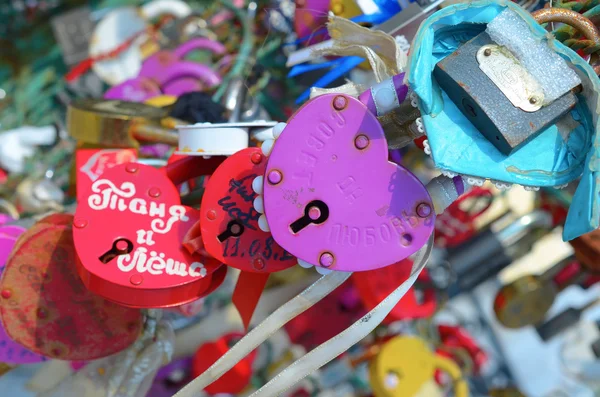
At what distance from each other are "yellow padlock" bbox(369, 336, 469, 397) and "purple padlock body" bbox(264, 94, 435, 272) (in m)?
0.31

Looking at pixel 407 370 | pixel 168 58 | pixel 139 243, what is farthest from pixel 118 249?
pixel 168 58

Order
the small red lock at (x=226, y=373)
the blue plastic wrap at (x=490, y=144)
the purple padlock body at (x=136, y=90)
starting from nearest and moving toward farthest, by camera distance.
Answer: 1. the blue plastic wrap at (x=490, y=144)
2. the small red lock at (x=226, y=373)
3. the purple padlock body at (x=136, y=90)

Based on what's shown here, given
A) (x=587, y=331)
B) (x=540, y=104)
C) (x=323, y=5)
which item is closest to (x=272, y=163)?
(x=540, y=104)

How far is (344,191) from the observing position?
0.34m

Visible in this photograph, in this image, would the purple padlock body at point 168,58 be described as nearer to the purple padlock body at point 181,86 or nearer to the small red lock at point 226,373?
the purple padlock body at point 181,86

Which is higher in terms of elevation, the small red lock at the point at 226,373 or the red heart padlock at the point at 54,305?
the red heart padlock at the point at 54,305

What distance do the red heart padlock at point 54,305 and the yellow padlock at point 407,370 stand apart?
287mm

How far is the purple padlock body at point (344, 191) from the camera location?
333mm

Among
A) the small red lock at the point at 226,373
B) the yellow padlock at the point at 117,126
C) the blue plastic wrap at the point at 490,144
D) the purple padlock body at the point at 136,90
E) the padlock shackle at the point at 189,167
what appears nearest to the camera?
the blue plastic wrap at the point at 490,144

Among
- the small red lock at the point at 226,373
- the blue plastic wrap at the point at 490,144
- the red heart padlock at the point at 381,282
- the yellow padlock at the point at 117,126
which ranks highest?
the blue plastic wrap at the point at 490,144

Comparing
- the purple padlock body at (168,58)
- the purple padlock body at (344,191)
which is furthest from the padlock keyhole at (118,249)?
the purple padlock body at (168,58)

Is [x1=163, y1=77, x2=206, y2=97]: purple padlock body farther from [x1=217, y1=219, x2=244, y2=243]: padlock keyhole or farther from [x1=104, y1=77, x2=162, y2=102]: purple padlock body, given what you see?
[x1=217, y1=219, x2=244, y2=243]: padlock keyhole

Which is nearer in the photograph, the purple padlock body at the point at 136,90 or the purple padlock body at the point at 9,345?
the purple padlock body at the point at 9,345

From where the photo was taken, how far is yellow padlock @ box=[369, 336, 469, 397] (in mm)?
612
